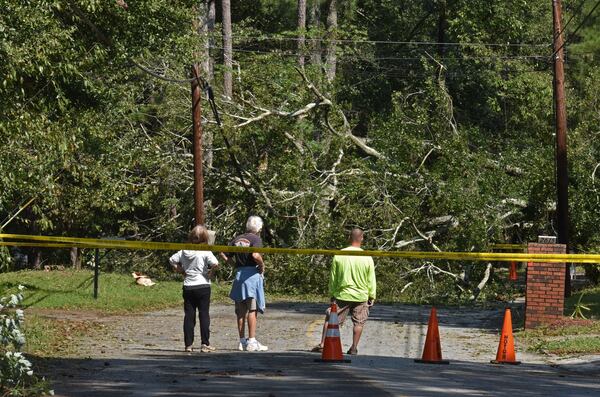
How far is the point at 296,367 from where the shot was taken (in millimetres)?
13203

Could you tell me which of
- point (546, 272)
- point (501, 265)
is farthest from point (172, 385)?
point (501, 265)

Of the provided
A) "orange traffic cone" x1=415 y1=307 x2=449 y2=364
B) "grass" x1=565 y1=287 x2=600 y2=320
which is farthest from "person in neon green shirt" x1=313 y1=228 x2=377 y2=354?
"grass" x1=565 y1=287 x2=600 y2=320

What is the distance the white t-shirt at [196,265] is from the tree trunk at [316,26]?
2109 centimetres

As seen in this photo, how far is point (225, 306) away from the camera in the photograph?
82.6 ft

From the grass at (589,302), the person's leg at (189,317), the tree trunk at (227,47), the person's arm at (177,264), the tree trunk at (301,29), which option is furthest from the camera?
the tree trunk at (301,29)

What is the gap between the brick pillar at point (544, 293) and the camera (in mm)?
19078

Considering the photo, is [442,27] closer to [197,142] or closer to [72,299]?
[197,142]

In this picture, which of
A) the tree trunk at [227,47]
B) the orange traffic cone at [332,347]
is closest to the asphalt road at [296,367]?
the orange traffic cone at [332,347]

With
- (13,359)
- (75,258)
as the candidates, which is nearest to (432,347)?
(13,359)

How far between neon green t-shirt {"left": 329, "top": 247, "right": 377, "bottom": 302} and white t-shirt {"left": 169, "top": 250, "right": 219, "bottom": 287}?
1528 millimetres

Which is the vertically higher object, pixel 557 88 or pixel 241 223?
pixel 557 88

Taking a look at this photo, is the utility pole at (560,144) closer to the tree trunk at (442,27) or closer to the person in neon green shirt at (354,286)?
the tree trunk at (442,27)

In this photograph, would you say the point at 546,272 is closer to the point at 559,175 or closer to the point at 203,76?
the point at 559,175

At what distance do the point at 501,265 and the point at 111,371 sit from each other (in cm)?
2817
